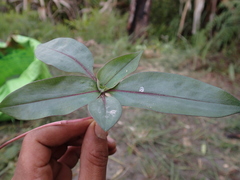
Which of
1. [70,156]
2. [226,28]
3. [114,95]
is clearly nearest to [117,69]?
[114,95]

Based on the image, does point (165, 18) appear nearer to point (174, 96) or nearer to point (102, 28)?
point (102, 28)

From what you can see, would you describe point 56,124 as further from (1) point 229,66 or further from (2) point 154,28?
(2) point 154,28

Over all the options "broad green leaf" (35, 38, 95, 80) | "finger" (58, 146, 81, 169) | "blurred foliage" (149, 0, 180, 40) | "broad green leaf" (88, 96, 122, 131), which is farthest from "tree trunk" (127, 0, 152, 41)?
"broad green leaf" (88, 96, 122, 131)

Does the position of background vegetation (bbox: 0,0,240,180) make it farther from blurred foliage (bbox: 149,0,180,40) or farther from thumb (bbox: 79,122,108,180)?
thumb (bbox: 79,122,108,180)

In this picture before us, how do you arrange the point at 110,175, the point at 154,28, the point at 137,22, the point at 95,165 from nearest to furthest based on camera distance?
the point at 95,165 < the point at 110,175 < the point at 137,22 < the point at 154,28

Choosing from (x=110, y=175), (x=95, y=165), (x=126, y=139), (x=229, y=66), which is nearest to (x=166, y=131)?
(x=126, y=139)
